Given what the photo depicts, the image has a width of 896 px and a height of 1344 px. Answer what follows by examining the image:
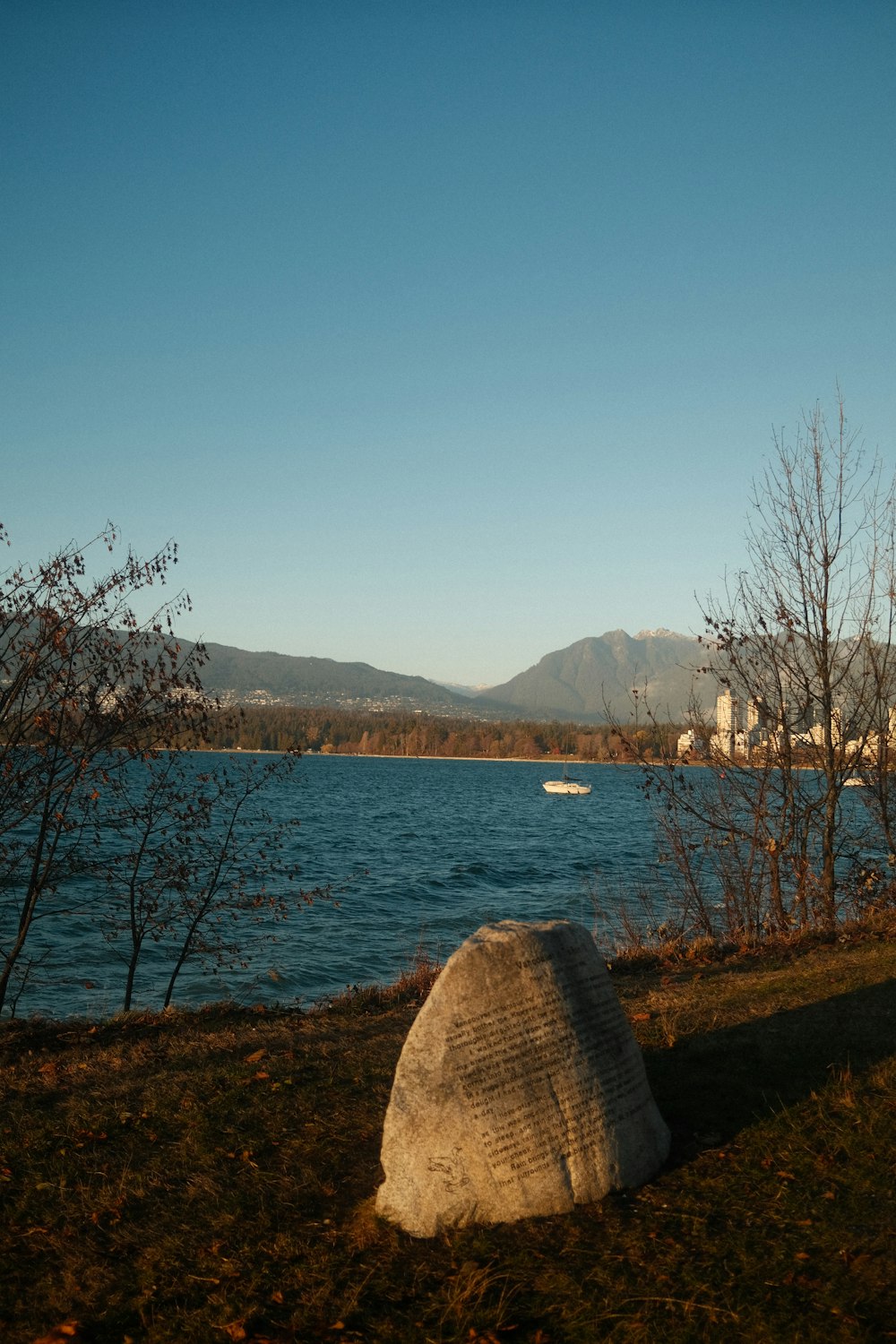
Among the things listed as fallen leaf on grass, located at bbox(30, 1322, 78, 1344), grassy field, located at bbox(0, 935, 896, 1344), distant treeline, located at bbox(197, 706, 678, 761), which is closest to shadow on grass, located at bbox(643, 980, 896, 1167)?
grassy field, located at bbox(0, 935, 896, 1344)

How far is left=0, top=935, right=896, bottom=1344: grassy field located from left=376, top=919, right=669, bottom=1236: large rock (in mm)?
156

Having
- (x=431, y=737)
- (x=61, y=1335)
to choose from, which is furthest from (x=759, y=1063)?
(x=431, y=737)

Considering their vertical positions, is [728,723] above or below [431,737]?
above

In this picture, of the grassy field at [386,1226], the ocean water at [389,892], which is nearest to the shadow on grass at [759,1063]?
the grassy field at [386,1226]

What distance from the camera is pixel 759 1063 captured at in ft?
23.7

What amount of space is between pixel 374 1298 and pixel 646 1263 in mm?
1390

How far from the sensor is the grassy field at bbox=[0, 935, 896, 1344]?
4.36 meters

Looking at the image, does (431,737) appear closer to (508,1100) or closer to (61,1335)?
(508,1100)

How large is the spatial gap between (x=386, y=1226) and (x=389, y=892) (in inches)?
944

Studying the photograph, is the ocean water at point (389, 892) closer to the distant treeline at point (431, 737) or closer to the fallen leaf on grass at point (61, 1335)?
the fallen leaf on grass at point (61, 1335)

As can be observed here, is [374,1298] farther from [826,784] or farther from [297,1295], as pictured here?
[826,784]

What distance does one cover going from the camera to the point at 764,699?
50.4ft

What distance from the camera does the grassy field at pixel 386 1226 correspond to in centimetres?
436

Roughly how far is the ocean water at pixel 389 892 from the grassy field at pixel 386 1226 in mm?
4883
